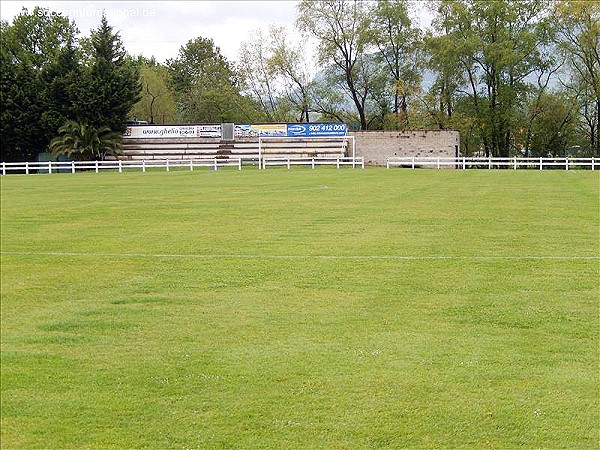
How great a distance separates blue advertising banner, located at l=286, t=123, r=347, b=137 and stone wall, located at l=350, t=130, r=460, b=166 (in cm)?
147

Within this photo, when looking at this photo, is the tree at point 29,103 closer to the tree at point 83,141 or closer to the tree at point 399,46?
the tree at point 83,141

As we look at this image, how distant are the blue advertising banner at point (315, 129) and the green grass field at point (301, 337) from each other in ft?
141

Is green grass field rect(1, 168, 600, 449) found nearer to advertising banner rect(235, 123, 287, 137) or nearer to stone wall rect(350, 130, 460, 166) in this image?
advertising banner rect(235, 123, 287, 137)

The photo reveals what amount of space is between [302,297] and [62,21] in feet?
217

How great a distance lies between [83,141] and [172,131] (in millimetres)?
6767

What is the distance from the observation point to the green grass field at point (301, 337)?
580 cm

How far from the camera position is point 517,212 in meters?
18.5

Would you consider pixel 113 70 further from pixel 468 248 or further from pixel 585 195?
pixel 468 248

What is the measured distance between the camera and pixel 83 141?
185 ft

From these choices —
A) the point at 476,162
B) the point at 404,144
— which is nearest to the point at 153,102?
the point at 404,144

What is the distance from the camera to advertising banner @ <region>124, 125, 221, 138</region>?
2341 inches

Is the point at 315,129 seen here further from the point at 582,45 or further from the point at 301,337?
the point at 301,337

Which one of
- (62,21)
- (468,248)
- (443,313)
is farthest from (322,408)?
(62,21)

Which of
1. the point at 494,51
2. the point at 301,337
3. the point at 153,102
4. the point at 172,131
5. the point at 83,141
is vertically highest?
the point at 494,51
